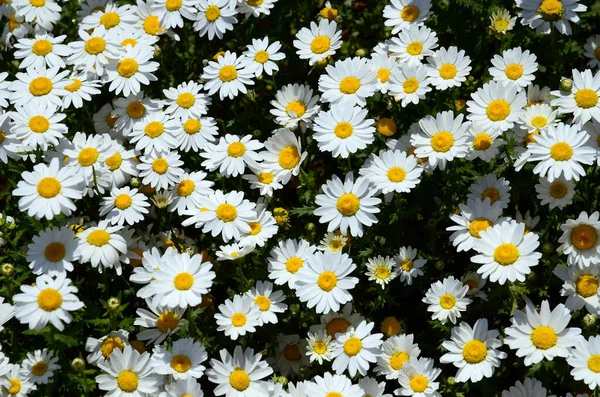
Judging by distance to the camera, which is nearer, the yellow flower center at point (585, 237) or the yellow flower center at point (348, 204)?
the yellow flower center at point (585, 237)

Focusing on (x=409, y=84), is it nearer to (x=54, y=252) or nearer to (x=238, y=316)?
(x=238, y=316)

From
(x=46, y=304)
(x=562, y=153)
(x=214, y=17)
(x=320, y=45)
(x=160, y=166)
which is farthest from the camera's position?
(x=214, y=17)

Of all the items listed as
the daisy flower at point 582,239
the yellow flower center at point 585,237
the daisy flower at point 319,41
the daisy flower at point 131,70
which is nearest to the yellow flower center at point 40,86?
the daisy flower at point 131,70

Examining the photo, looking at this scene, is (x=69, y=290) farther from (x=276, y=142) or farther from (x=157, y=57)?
(x=157, y=57)

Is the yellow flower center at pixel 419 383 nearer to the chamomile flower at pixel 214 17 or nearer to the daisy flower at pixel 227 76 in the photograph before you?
the daisy flower at pixel 227 76

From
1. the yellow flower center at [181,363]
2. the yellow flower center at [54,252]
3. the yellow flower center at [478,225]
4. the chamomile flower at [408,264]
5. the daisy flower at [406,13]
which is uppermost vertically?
the daisy flower at [406,13]

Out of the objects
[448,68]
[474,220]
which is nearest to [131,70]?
[448,68]

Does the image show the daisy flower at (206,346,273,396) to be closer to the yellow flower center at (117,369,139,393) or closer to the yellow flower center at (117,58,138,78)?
the yellow flower center at (117,369,139,393)
